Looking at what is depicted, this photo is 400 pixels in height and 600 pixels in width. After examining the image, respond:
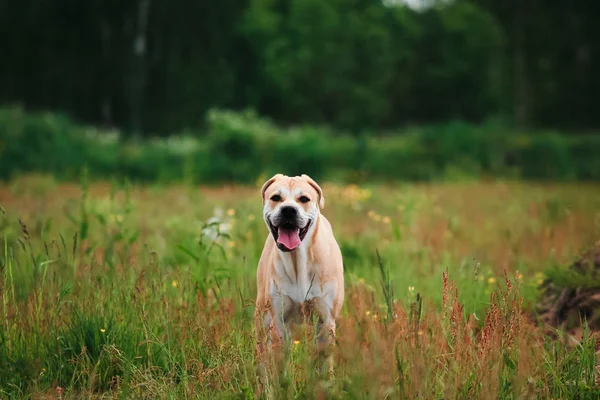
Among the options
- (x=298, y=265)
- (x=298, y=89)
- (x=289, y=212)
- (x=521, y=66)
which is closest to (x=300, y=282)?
(x=298, y=265)

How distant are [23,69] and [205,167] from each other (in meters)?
20.6

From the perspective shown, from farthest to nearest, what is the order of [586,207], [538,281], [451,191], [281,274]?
1. [451,191]
2. [586,207]
3. [538,281]
4. [281,274]

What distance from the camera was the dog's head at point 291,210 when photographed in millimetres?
4258

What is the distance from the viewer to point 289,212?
4.25 m

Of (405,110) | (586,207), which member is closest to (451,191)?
(586,207)

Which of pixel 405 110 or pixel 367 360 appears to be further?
pixel 405 110

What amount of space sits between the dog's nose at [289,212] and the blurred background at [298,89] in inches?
456

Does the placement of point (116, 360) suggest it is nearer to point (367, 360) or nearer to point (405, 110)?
point (367, 360)

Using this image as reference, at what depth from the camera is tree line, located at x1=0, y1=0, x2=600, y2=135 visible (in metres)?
38.2

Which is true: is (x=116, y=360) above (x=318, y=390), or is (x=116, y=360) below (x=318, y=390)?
below

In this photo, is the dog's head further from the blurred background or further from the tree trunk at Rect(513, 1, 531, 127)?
the tree trunk at Rect(513, 1, 531, 127)

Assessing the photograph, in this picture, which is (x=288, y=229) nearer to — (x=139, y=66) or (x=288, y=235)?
(x=288, y=235)

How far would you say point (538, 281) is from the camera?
21.2 ft

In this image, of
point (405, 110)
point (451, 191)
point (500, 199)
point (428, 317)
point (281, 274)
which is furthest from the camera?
point (405, 110)
